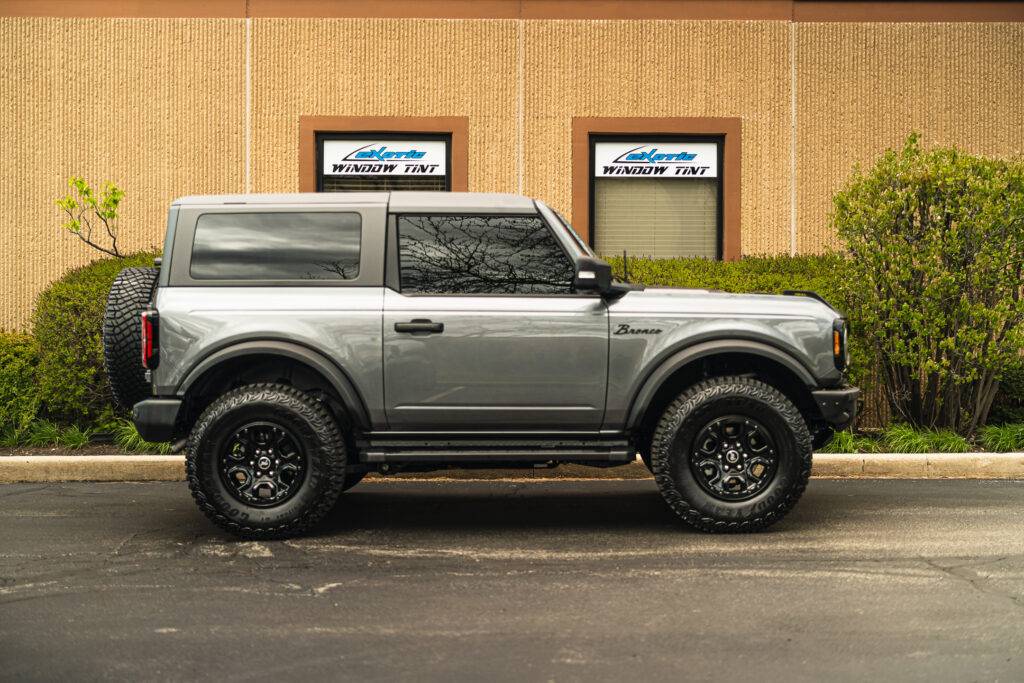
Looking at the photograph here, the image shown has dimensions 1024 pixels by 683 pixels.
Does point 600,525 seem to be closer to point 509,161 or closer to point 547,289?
point 547,289

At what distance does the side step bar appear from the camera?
627 cm

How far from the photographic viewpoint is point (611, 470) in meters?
8.89

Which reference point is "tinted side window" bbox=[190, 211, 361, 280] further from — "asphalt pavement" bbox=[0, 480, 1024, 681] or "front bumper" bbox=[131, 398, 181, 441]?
"asphalt pavement" bbox=[0, 480, 1024, 681]

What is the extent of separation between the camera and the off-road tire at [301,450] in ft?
20.0

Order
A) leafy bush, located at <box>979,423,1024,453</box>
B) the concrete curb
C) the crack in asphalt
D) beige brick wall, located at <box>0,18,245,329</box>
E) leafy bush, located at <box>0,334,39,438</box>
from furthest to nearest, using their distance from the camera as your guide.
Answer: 1. beige brick wall, located at <box>0,18,245,329</box>
2. leafy bush, located at <box>0,334,39,438</box>
3. leafy bush, located at <box>979,423,1024,453</box>
4. the concrete curb
5. the crack in asphalt

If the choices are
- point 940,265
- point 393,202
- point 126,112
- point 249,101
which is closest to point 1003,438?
point 940,265

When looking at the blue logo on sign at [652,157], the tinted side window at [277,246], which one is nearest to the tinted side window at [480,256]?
the tinted side window at [277,246]

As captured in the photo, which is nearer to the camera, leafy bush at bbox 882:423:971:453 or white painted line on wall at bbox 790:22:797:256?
leafy bush at bbox 882:423:971:453

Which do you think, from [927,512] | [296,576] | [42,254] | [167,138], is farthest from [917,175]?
[42,254]

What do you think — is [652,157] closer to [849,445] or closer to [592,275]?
[849,445]

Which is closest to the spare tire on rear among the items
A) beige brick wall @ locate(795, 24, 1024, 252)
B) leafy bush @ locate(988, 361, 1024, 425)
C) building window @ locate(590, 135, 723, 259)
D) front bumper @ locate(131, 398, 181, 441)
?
front bumper @ locate(131, 398, 181, 441)

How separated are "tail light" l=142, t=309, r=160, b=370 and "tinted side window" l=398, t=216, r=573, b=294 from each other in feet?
4.81

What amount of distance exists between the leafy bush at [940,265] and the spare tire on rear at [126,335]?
242 inches

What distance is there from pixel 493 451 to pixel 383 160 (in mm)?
6970
